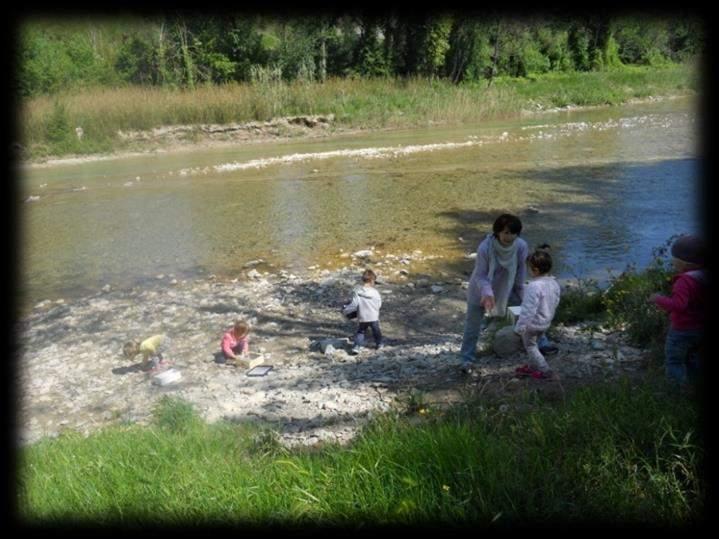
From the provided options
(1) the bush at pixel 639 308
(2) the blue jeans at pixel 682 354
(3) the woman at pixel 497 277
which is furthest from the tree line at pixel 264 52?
→ (2) the blue jeans at pixel 682 354

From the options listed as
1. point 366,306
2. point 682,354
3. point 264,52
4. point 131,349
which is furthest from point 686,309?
point 264,52

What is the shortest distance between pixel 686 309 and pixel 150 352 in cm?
546

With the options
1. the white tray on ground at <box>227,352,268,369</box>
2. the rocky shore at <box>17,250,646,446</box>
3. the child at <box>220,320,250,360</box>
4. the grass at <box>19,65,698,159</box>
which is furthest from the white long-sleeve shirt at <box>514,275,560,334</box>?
the grass at <box>19,65,698,159</box>

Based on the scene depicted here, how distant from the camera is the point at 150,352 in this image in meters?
6.85

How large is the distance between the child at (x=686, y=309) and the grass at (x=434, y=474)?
48 cm

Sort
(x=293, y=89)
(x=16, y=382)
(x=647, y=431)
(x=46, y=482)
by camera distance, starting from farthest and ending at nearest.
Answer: (x=293, y=89) < (x=16, y=382) < (x=46, y=482) < (x=647, y=431)

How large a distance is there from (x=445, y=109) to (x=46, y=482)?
32064 mm

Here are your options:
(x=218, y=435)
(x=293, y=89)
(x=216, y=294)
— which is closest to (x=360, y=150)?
(x=293, y=89)

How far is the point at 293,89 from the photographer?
31.5 metres

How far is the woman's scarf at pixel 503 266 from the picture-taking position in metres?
5.11

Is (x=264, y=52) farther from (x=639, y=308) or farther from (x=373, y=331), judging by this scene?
(x=639, y=308)

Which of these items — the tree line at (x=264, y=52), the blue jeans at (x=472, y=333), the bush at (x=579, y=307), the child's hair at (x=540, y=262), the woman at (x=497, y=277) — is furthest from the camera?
the tree line at (x=264, y=52)

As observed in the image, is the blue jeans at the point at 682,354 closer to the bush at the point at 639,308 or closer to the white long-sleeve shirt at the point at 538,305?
the bush at the point at 639,308

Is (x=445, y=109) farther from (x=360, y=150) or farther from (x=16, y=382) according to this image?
(x=16, y=382)
